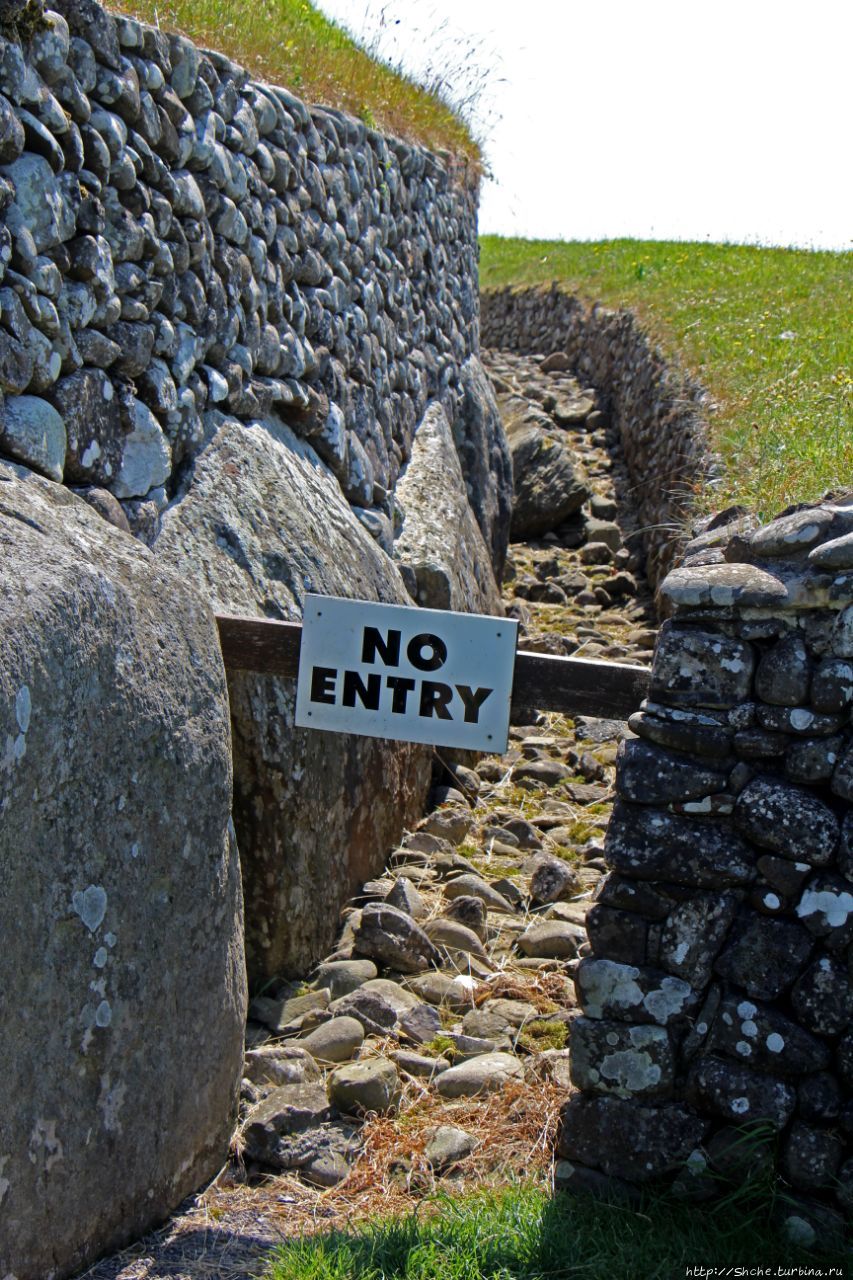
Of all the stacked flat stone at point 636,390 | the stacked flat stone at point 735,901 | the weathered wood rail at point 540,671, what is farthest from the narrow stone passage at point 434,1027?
the stacked flat stone at point 636,390

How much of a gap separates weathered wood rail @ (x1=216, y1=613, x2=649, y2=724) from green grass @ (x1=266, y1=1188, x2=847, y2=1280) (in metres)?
1.35

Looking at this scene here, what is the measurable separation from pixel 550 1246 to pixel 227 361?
3.57 metres

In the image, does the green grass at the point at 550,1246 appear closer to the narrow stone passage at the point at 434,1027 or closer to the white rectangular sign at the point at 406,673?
the narrow stone passage at the point at 434,1027

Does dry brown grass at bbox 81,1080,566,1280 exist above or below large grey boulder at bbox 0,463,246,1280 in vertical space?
below

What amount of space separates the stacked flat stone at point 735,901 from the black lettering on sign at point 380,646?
79 cm

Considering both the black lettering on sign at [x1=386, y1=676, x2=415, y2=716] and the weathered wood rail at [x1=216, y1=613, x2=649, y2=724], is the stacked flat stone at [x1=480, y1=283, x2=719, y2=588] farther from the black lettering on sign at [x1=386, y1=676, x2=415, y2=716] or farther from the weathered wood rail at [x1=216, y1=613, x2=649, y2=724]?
the black lettering on sign at [x1=386, y1=676, x2=415, y2=716]

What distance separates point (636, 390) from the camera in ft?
39.7

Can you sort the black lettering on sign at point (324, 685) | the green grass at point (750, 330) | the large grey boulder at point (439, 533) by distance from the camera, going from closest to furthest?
the black lettering on sign at point (324, 685), the green grass at point (750, 330), the large grey boulder at point (439, 533)

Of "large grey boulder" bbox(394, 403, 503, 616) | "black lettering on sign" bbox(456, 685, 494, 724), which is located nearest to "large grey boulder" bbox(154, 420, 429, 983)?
"black lettering on sign" bbox(456, 685, 494, 724)

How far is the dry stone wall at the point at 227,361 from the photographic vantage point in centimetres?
377

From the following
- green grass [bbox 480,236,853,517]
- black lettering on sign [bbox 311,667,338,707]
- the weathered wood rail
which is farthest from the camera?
green grass [bbox 480,236,853,517]

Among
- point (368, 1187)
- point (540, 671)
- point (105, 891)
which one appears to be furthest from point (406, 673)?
point (368, 1187)

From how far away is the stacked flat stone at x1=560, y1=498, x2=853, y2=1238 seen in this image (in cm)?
301

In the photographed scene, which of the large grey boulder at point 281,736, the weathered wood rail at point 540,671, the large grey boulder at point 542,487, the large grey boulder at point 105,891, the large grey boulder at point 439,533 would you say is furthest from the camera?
the large grey boulder at point 542,487
